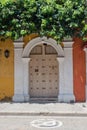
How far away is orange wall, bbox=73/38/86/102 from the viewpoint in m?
15.8

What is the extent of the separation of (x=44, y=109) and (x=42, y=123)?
2282mm

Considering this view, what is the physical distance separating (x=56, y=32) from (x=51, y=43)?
152cm

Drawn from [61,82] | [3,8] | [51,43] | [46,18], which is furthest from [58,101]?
[3,8]

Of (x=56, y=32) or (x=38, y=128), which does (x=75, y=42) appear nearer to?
(x=56, y=32)

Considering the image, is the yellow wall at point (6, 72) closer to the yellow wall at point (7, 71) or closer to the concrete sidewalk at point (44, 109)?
the yellow wall at point (7, 71)

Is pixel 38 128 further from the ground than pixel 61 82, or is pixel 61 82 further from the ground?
pixel 61 82

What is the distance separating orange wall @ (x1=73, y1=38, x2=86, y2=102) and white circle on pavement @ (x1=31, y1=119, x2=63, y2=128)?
4.09 m

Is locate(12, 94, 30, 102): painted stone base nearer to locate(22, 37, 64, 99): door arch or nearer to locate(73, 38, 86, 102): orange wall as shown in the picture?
locate(22, 37, 64, 99): door arch

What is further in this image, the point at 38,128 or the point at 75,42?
the point at 75,42

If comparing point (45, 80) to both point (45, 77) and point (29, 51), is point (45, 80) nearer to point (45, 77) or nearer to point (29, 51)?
point (45, 77)

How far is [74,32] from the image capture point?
1484 cm

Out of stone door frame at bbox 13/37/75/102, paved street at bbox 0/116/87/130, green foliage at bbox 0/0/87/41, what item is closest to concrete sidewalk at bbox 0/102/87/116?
paved street at bbox 0/116/87/130

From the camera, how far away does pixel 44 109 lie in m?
13.7

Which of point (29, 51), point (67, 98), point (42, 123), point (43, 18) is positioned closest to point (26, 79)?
point (29, 51)
